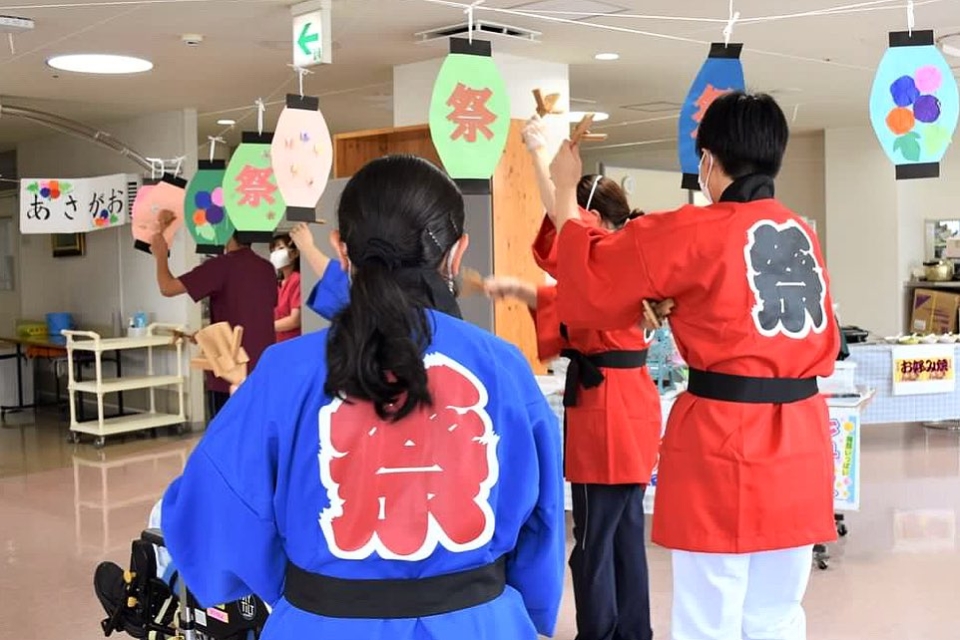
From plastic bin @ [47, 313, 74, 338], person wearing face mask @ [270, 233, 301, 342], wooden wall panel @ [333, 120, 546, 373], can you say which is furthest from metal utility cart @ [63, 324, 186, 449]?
wooden wall panel @ [333, 120, 546, 373]

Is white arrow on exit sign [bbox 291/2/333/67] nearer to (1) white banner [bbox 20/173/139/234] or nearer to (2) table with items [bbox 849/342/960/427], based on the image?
(2) table with items [bbox 849/342/960/427]

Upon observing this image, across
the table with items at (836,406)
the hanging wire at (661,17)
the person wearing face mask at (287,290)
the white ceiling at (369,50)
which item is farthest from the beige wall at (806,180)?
the table with items at (836,406)

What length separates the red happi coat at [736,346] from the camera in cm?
201

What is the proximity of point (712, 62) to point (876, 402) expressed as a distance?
3948 mm

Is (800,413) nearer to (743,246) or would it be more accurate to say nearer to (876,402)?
(743,246)

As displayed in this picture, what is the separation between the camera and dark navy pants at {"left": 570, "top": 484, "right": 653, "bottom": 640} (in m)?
2.99

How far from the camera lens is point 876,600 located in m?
3.83

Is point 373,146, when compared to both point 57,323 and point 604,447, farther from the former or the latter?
point 604,447

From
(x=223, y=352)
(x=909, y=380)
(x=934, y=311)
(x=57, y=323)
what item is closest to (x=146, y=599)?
(x=223, y=352)

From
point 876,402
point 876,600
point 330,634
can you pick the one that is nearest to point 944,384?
point 876,402

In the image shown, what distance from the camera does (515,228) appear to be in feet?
20.1

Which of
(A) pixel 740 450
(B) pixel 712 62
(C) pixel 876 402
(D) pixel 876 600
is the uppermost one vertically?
(B) pixel 712 62

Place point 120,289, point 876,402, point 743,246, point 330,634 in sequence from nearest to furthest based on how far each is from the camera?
1. point 330,634
2. point 743,246
3. point 876,402
4. point 120,289

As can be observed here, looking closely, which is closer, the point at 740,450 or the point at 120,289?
the point at 740,450
